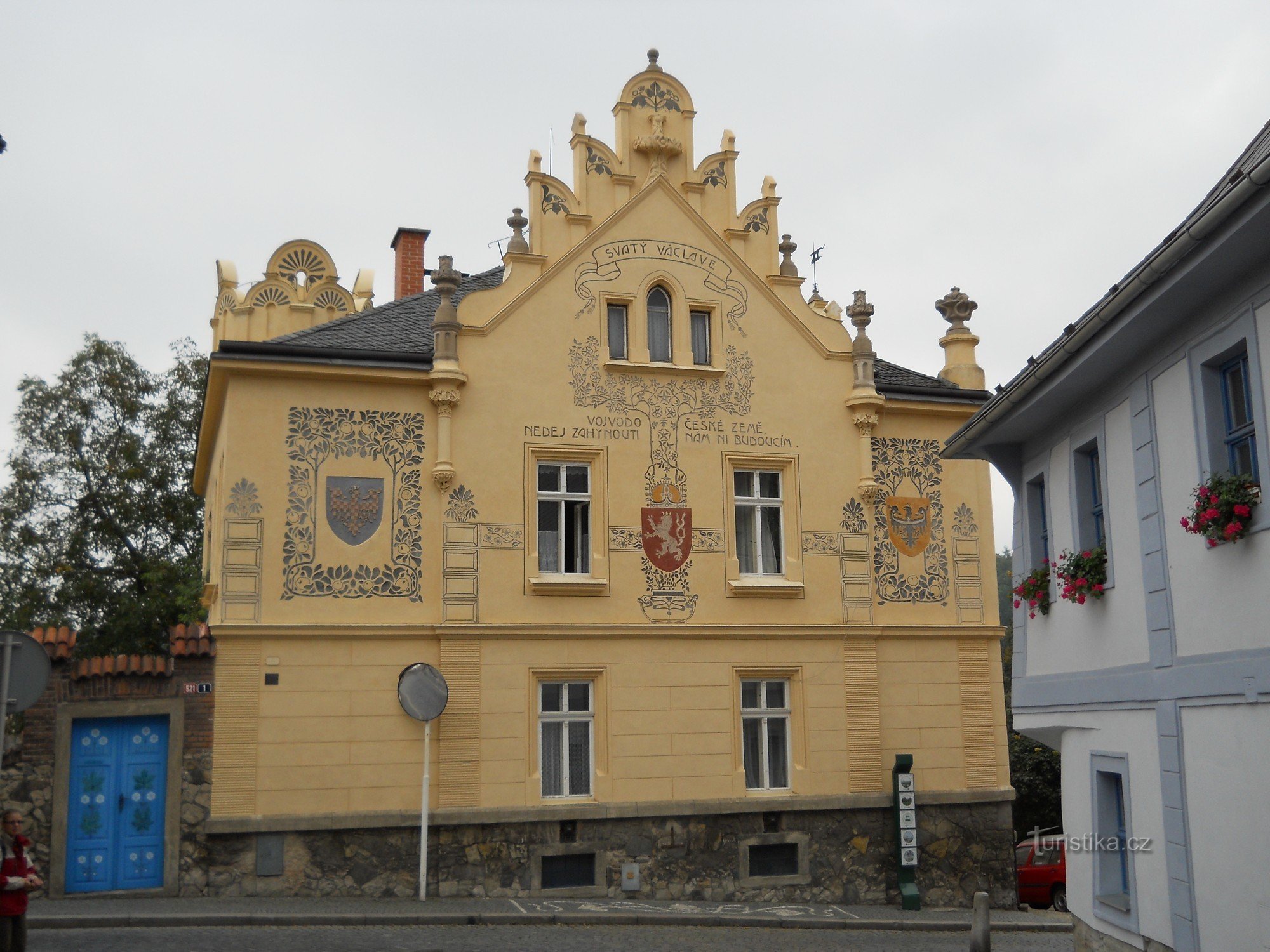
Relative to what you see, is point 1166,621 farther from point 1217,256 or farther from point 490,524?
point 490,524

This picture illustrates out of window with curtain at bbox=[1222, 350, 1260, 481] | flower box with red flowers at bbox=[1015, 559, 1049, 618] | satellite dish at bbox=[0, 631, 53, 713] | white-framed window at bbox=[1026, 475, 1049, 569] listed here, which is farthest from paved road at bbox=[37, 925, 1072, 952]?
window with curtain at bbox=[1222, 350, 1260, 481]

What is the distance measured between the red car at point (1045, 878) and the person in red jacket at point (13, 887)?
68.3ft

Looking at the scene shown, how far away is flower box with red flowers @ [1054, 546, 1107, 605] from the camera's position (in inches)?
503

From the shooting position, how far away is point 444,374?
753 inches

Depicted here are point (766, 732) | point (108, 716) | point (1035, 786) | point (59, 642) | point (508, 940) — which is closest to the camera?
point (508, 940)

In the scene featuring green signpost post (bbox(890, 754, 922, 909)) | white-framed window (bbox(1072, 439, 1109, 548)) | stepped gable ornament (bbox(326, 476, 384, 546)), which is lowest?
green signpost post (bbox(890, 754, 922, 909))

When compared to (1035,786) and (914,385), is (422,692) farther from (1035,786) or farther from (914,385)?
(1035,786)

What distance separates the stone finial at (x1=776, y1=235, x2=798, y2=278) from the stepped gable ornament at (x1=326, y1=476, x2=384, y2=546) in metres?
8.13

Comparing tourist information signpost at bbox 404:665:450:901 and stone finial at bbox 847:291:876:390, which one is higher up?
stone finial at bbox 847:291:876:390

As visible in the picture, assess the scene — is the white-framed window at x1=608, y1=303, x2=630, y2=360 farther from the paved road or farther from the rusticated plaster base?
the rusticated plaster base

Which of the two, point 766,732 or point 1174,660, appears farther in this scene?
point 766,732

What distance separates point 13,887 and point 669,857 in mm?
10536

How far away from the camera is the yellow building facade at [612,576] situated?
59.4 ft

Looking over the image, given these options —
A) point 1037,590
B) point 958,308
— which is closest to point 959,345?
point 958,308
